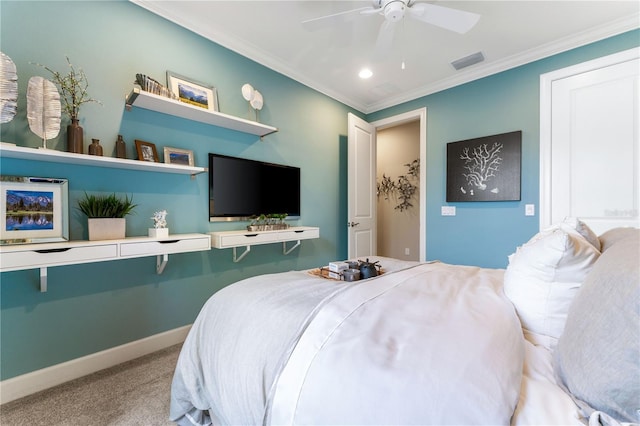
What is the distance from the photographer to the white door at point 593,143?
2279mm

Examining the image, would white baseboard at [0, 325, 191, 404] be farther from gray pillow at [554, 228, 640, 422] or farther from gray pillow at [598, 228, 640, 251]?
gray pillow at [598, 228, 640, 251]

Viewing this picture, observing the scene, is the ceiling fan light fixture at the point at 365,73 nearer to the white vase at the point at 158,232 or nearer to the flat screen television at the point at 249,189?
the flat screen television at the point at 249,189

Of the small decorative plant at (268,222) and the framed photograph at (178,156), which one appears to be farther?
the small decorative plant at (268,222)

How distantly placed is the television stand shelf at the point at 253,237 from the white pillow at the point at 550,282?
77.6 inches

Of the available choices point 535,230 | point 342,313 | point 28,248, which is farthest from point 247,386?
point 535,230

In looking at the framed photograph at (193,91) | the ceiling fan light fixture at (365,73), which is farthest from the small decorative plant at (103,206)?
the ceiling fan light fixture at (365,73)

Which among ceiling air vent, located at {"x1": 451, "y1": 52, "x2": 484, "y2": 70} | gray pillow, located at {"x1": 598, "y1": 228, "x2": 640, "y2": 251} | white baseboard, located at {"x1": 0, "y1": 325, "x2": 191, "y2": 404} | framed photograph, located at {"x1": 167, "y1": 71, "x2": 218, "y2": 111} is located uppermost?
ceiling air vent, located at {"x1": 451, "y1": 52, "x2": 484, "y2": 70}

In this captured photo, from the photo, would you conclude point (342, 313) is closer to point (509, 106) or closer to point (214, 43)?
point (214, 43)

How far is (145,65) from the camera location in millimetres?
2061

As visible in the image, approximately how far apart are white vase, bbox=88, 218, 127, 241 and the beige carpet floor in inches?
36.7

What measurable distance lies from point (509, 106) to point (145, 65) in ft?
11.6

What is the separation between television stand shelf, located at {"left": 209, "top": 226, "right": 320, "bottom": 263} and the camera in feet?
7.38

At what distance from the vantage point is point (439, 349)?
70 centimetres

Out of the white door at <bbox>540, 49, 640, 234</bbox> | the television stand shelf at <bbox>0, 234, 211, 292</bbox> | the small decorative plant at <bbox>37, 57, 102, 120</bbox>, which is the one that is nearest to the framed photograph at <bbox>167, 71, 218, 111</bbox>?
the small decorative plant at <bbox>37, 57, 102, 120</bbox>
